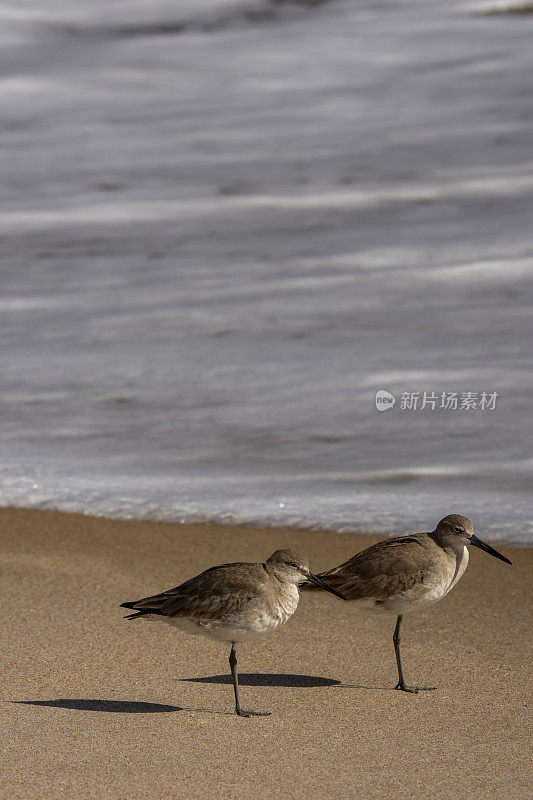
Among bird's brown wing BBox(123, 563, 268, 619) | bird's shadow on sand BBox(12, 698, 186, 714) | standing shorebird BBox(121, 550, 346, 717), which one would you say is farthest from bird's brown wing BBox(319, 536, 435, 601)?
bird's shadow on sand BBox(12, 698, 186, 714)

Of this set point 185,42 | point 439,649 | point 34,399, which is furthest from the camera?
point 185,42

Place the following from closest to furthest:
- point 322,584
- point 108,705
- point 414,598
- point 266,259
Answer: point 108,705
point 322,584
point 414,598
point 266,259

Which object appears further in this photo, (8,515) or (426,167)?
(426,167)

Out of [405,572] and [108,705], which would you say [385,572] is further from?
[108,705]

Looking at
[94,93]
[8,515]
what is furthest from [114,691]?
[94,93]

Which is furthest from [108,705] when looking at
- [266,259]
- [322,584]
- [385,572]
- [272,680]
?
[266,259]

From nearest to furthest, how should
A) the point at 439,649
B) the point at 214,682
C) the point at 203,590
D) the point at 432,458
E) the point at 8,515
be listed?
the point at 203,590
the point at 214,682
the point at 439,649
the point at 8,515
the point at 432,458

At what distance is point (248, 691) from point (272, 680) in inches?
5.6

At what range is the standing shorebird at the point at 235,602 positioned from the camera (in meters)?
3.48

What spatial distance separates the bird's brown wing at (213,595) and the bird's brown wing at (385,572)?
1.35ft

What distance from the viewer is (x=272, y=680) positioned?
3826 mm

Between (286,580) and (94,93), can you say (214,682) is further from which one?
(94,93)

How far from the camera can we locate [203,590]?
3.54 metres

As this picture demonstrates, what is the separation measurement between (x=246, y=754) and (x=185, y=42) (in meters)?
17.7
